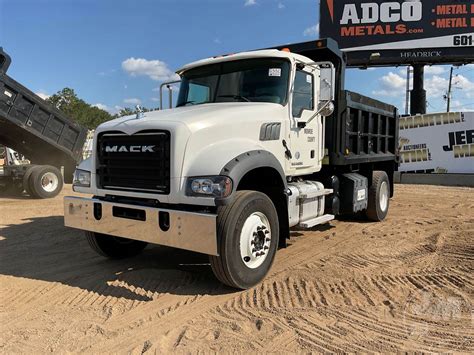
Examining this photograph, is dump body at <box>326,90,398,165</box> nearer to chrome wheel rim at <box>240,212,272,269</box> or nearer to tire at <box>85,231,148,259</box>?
chrome wheel rim at <box>240,212,272,269</box>

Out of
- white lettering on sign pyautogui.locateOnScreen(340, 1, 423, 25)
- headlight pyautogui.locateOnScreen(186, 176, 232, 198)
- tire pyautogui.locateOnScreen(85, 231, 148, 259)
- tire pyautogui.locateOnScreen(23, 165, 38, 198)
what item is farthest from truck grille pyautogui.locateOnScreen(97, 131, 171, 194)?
white lettering on sign pyautogui.locateOnScreen(340, 1, 423, 25)

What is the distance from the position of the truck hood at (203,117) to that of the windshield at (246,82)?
0.23 m

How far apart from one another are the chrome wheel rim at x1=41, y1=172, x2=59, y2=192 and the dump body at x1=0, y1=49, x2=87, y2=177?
0.73 meters

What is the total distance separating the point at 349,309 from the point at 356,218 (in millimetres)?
5144

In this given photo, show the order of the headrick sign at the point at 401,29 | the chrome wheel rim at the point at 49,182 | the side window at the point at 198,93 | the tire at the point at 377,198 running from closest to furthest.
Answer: the side window at the point at 198,93 < the tire at the point at 377,198 < the chrome wheel rim at the point at 49,182 < the headrick sign at the point at 401,29

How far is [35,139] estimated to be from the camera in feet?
38.6

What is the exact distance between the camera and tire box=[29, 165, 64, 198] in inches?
462

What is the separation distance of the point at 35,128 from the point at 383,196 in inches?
362

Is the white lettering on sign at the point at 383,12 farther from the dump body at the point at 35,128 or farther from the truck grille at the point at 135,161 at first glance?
the truck grille at the point at 135,161

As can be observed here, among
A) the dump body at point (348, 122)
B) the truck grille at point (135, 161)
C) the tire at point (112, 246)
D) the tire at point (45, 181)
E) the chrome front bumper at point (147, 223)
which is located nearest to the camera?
the chrome front bumper at point (147, 223)

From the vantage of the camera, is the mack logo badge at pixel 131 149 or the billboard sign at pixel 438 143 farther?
the billboard sign at pixel 438 143

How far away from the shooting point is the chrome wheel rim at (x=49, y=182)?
12.0 meters

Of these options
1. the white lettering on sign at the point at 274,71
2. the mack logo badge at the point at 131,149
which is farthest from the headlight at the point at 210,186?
the white lettering on sign at the point at 274,71

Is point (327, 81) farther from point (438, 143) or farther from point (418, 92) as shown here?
point (418, 92)
